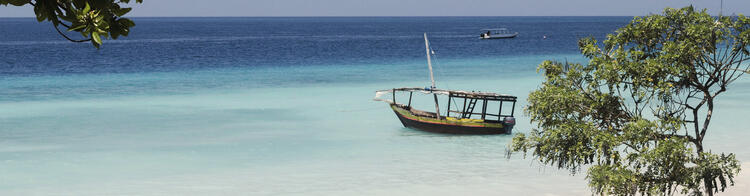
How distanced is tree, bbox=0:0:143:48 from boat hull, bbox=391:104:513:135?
25257 millimetres

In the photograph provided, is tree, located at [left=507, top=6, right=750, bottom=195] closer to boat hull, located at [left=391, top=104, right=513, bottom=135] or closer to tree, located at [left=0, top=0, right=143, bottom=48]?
tree, located at [left=0, top=0, right=143, bottom=48]

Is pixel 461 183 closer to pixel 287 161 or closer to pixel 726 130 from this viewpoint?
pixel 287 161

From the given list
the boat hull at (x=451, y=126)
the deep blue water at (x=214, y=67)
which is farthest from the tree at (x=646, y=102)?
the deep blue water at (x=214, y=67)

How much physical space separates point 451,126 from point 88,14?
25757 millimetres

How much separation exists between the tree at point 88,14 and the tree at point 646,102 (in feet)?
28.9

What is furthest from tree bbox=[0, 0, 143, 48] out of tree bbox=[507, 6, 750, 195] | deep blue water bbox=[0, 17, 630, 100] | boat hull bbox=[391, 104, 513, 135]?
deep blue water bbox=[0, 17, 630, 100]

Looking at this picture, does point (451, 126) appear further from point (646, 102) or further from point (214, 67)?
point (214, 67)

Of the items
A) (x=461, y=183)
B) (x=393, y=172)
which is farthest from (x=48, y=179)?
(x=461, y=183)

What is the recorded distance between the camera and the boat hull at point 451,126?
28.7 metres

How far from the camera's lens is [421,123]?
29.8 meters

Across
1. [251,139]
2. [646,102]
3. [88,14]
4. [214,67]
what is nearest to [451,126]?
[251,139]

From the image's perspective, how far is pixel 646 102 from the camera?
1146 centimetres

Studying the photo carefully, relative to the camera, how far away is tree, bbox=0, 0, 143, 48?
380 centimetres

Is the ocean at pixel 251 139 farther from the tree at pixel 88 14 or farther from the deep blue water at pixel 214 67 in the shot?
the tree at pixel 88 14
